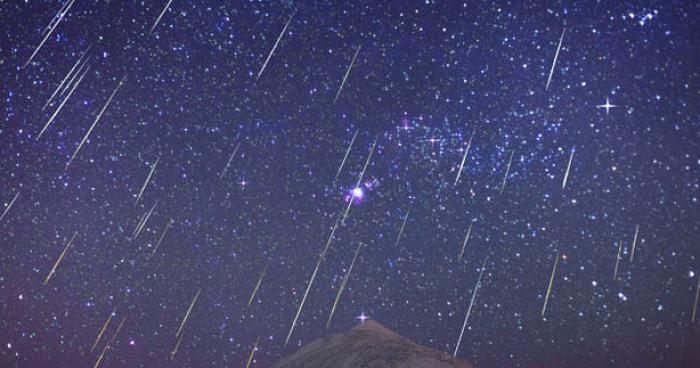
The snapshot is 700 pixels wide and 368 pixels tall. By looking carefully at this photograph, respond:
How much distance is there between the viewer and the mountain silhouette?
278cm

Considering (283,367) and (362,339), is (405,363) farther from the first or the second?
(283,367)

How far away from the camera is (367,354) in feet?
9.96

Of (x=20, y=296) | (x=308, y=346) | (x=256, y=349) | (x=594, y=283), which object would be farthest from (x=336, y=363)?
(x=20, y=296)

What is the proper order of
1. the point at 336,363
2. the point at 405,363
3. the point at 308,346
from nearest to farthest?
the point at 405,363
the point at 336,363
the point at 308,346

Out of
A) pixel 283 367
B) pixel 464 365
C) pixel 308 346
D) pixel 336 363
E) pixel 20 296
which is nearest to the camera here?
pixel 464 365

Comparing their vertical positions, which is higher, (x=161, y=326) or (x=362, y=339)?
(x=362, y=339)

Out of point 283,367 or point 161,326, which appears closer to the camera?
point 283,367

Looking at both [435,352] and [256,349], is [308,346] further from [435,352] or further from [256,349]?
[435,352]

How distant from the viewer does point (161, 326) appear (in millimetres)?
4824

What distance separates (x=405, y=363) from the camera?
8.95 feet

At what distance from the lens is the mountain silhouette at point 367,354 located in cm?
278

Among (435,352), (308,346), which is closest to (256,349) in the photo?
(308,346)

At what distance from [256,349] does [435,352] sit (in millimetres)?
2687

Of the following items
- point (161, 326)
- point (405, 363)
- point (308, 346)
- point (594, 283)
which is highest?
point (594, 283)
